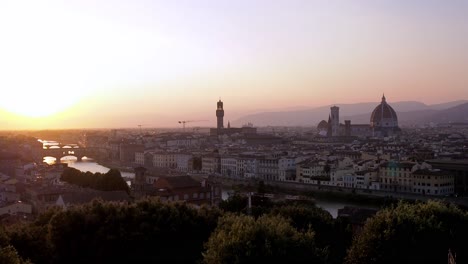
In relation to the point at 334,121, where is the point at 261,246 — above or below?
below

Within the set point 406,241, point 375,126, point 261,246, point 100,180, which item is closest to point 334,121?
point 375,126

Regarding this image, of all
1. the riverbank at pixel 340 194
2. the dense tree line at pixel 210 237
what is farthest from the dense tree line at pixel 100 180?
the riverbank at pixel 340 194

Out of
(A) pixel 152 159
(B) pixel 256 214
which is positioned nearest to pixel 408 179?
(B) pixel 256 214

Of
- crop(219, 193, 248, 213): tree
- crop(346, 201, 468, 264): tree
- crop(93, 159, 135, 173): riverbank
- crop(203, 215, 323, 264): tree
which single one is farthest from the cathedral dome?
crop(203, 215, 323, 264): tree

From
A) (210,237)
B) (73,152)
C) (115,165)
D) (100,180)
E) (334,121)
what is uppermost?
(334,121)

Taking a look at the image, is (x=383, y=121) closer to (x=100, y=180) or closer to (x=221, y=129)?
(x=221, y=129)

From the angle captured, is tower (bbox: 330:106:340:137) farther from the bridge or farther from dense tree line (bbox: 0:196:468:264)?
dense tree line (bbox: 0:196:468:264)

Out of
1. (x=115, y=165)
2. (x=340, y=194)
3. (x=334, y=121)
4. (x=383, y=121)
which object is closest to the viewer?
(x=340, y=194)

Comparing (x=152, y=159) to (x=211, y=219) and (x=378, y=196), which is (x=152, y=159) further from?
(x=211, y=219)
